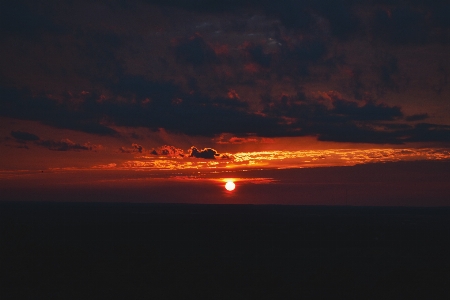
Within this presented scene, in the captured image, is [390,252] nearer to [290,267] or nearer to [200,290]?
[290,267]

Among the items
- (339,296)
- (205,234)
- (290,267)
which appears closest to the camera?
(339,296)

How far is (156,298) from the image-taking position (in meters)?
37.8

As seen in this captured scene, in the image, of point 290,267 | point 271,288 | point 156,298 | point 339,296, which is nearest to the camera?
point 156,298

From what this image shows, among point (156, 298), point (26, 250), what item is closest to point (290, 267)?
point (156, 298)

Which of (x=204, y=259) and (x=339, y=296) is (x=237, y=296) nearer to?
(x=339, y=296)

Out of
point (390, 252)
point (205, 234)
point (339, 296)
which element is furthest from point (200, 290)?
point (205, 234)

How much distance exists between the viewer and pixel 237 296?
3947 cm

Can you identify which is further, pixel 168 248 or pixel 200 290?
pixel 168 248

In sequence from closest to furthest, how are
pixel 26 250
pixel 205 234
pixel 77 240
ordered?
pixel 26 250
pixel 77 240
pixel 205 234

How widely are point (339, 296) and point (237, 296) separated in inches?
301

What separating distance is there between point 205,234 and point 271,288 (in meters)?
62.7

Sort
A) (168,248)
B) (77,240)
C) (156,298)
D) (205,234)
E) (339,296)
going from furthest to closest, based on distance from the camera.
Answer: (205,234) < (77,240) < (168,248) < (339,296) < (156,298)

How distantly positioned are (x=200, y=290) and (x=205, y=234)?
64.6m

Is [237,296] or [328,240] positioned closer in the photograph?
[237,296]
